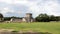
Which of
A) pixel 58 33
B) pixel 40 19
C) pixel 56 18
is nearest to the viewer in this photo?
pixel 58 33

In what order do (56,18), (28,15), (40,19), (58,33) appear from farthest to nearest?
(28,15)
(56,18)
(40,19)
(58,33)

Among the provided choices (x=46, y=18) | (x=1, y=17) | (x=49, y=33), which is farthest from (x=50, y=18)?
(x=49, y=33)

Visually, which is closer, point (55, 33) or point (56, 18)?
point (55, 33)

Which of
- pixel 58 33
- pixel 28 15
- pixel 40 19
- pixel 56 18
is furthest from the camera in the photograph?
pixel 28 15

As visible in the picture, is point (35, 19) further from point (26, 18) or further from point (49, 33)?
point (49, 33)

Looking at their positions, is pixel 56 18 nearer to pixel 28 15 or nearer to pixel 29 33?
pixel 28 15

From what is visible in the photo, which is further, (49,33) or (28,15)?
(28,15)

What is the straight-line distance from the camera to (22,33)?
33.2 meters

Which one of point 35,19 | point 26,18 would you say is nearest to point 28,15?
point 26,18

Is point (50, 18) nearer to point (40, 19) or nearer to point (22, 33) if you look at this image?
point (40, 19)

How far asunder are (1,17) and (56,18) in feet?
109

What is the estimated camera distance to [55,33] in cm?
3294

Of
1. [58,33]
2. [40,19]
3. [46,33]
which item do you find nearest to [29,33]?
[46,33]

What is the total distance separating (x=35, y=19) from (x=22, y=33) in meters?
77.8
